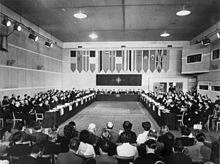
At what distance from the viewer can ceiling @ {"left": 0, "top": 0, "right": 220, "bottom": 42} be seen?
31.6ft

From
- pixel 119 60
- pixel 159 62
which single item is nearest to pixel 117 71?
pixel 119 60

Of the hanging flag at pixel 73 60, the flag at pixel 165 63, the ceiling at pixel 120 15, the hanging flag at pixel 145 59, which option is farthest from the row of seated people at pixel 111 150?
the hanging flag at pixel 73 60

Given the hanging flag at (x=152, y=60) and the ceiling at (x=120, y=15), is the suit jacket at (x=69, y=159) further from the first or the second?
the hanging flag at (x=152, y=60)

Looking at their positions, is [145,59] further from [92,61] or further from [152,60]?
[92,61]

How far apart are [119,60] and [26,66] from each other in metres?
9.86

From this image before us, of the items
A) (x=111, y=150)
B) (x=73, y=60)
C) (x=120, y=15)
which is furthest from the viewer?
(x=73, y=60)

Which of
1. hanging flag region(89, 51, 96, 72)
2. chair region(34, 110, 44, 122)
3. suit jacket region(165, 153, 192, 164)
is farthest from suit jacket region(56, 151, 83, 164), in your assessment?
hanging flag region(89, 51, 96, 72)

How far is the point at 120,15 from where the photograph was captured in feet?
38.0

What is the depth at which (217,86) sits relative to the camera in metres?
13.6

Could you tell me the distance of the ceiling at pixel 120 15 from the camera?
31.6ft

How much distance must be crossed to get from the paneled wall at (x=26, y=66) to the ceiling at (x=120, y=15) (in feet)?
5.13

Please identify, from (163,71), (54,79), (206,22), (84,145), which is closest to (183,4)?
(206,22)

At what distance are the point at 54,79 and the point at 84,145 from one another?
1617 centimetres

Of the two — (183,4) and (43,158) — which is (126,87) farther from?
(43,158)
